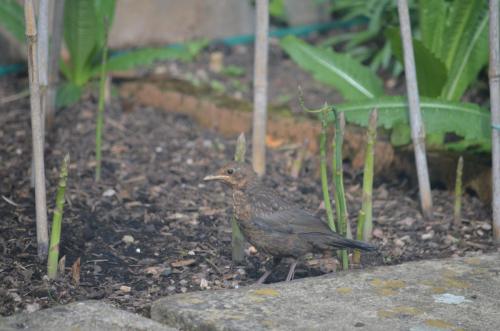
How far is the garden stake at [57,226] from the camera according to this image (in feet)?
13.7

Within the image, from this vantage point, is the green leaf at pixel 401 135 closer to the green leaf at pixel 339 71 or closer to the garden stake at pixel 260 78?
the green leaf at pixel 339 71

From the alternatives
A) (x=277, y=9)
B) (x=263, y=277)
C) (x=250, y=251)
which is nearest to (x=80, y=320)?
(x=263, y=277)

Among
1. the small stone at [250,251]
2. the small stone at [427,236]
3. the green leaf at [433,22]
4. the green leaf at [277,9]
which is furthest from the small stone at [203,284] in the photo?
the green leaf at [277,9]

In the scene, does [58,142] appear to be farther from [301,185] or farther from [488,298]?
[488,298]

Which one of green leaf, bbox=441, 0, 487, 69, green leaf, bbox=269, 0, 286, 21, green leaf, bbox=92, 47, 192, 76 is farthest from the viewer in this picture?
green leaf, bbox=269, 0, 286, 21

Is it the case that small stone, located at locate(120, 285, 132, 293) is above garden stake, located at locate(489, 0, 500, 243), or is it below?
below

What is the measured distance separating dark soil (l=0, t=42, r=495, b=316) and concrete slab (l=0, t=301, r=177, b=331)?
0.32 m

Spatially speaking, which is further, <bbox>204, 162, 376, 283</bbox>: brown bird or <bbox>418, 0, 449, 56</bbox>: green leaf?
<bbox>418, 0, 449, 56</bbox>: green leaf

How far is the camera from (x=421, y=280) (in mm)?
4320

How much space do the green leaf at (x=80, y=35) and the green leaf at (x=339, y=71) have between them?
145 cm

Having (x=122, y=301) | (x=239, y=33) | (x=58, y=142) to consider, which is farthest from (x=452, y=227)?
(x=239, y=33)

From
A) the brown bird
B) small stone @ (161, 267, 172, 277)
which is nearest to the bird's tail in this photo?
the brown bird

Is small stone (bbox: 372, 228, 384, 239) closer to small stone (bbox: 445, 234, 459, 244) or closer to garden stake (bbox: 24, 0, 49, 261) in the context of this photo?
small stone (bbox: 445, 234, 459, 244)

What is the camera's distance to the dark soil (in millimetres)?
4527
